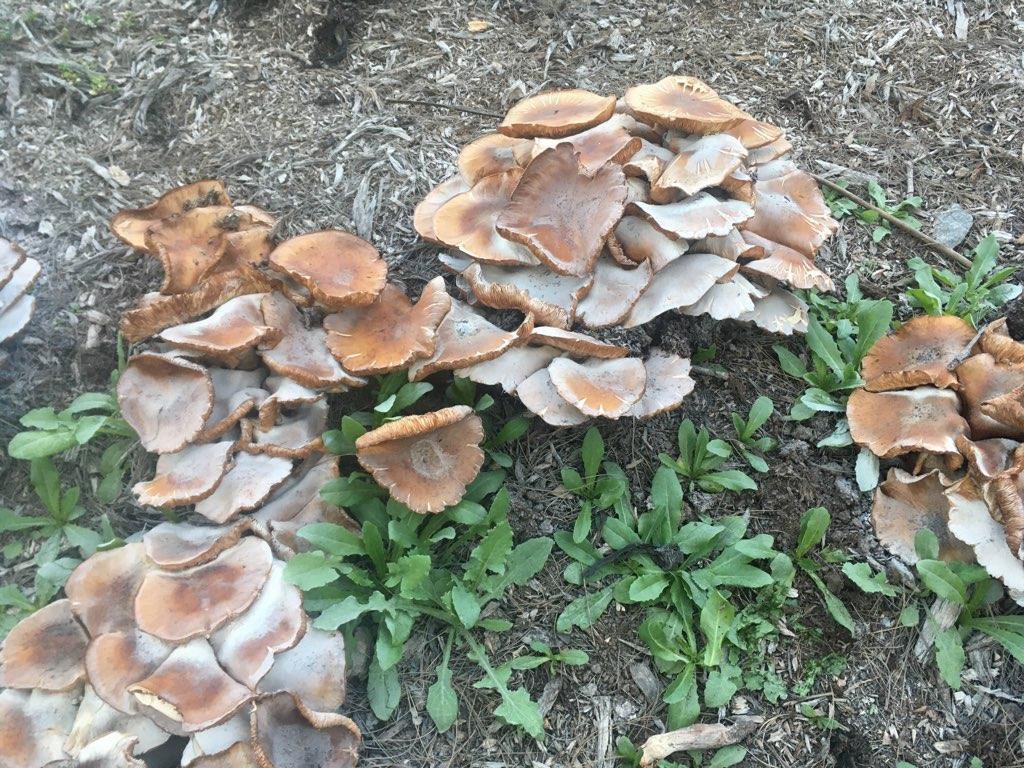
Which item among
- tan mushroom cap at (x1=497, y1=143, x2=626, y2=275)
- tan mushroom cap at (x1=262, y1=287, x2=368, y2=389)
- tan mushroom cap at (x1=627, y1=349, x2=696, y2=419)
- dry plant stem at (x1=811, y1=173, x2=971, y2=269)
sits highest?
tan mushroom cap at (x1=497, y1=143, x2=626, y2=275)

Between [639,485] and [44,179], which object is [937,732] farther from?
[44,179]

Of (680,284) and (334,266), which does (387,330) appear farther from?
(680,284)

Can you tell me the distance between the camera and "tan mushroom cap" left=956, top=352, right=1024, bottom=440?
3.39 m

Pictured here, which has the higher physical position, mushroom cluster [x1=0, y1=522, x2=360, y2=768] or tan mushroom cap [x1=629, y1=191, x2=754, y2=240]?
tan mushroom cap [x1=629, y1=191, x2=754, y2=240]

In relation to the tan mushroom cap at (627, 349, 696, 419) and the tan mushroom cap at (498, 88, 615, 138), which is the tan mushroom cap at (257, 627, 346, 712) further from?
the tan mushroom cap at (498, 88, 615, 138)

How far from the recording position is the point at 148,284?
4.02 meters

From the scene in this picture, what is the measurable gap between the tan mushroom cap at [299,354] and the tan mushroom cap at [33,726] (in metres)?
1.53

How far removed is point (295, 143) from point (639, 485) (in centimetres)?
285

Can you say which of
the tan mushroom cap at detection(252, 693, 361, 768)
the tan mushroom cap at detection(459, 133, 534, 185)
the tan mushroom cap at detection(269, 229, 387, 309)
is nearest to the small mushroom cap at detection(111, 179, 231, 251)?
the tan mushroom cap at detection(269, 229, 387, 309)

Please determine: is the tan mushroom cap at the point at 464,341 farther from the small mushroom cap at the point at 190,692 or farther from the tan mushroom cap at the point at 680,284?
the small mushroom cap at the point at 190,692

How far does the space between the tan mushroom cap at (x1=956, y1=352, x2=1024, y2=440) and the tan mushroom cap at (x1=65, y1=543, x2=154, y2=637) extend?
3.68m

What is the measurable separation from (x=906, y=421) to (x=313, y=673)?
2.85 metres

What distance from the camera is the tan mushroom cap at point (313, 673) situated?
296 cm

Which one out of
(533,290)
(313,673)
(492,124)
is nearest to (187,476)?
(313,673)
